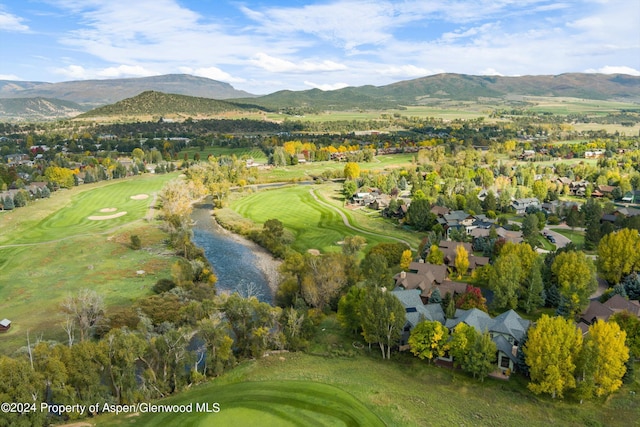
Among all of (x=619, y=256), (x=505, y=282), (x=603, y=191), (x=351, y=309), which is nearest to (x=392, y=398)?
(x=351, y=309)

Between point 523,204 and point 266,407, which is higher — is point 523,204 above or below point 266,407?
above

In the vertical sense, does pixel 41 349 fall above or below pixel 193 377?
above

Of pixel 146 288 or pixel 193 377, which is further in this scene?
pixel 146 288

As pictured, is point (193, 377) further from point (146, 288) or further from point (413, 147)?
point (413, 147)

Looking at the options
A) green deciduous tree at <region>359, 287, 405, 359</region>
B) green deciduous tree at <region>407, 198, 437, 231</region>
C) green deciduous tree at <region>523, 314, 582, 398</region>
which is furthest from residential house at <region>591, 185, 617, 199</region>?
green deciduous tree at <region>359, 287, 405, 359</region>

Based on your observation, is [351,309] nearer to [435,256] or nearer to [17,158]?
[435,256]

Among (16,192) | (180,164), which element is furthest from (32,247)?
(180,164)
